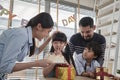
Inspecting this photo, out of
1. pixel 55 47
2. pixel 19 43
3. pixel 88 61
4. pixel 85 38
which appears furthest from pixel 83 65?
pixel 19 43

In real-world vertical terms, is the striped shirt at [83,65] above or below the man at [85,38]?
below

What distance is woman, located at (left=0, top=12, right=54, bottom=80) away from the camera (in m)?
1.09

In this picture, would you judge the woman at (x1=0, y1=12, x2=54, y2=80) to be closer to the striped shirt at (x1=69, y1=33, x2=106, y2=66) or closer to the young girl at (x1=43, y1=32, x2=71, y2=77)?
the young girl at (x1=43, y1=32, x2=71, y2=77)

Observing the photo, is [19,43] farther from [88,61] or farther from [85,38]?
[85,38]

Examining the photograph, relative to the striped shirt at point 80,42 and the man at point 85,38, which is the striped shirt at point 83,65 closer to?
the man at point 85,38

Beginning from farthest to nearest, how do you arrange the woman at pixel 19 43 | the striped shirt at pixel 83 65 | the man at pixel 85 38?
the man at pixel 85 38
the striped shirt at pixel 83 65
the woman at pixel 19 43

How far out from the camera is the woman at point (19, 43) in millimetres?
1091

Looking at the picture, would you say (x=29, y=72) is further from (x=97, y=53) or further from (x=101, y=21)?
(x=97, y=53)

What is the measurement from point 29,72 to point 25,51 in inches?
98.1

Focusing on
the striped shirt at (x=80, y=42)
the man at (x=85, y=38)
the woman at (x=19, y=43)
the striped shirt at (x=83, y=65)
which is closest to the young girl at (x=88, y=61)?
the striped shirt at (x=83, y=65)

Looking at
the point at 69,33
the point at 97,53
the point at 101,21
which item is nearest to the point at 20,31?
the point at 97,53

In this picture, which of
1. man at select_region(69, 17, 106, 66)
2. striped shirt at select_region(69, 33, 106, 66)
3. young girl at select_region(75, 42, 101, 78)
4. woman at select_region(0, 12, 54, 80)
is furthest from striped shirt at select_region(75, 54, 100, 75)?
woman at select_region(0, 12, 54, 80)

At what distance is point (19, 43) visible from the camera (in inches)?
43.9

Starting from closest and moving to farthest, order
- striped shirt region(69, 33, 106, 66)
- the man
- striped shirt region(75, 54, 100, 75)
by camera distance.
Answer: striped shirt region(75, 54, 100, 75) < the man < striped shirt region(69, 33, 106, 66)
